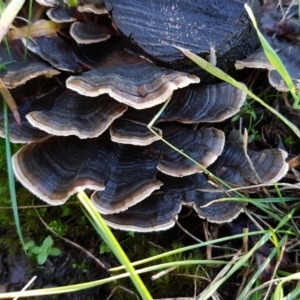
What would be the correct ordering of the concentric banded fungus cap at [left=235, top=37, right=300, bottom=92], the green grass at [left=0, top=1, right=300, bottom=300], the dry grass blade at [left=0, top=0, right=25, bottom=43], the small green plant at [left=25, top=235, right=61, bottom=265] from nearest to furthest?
the green grass at [left=0, top=1, right=300, bottom=300], the dry grass blade at [left=0, top=0, right=25, bottom=43], the concentric banded fungus cap at [left=235, top=37, right=300, bottom=92], the small green plant at [left=25, top=235, right=61, bottom=265]

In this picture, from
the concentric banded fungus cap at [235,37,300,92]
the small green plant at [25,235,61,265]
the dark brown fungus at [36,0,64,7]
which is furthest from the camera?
the dark brown fungus at [36,0,64,7]

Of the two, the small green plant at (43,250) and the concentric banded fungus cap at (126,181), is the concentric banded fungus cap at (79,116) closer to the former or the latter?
the concentric banded fungus cap at (126,181)

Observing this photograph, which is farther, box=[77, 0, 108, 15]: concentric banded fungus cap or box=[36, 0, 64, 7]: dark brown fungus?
box=[36, 0, 64, 7]: dark brown fungus

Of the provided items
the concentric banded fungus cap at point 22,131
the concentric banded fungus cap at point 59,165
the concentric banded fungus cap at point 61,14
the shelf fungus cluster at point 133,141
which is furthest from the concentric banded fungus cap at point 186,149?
the concentric banded fungus cap at point 61,14

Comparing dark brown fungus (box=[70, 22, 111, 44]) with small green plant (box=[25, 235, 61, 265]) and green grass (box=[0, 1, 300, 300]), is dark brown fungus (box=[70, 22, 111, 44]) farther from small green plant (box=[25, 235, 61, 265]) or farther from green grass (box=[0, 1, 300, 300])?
small green plant (box=[25, 235, 61, 265])

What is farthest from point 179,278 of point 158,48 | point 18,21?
point 18,21

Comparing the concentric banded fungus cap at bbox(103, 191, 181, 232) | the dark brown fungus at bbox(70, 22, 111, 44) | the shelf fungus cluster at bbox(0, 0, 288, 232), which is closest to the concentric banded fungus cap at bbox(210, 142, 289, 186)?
the shelf fungus cluster at bbox(0, 0, 288, 232)
